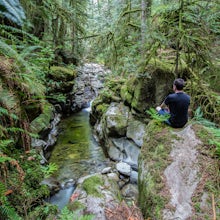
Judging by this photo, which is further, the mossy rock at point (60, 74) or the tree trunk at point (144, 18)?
the mossy rock at point (60, 74)

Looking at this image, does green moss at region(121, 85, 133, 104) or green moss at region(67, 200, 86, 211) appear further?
green moss at region(121, 85, 133, 104)

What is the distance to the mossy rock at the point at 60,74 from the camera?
9438 mm

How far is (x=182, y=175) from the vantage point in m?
3.15

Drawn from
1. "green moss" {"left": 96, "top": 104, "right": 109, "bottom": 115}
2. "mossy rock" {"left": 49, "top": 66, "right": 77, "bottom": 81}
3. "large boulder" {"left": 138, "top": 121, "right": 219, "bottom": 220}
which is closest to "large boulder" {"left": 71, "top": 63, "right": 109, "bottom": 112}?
"mossy rock" {"left": 49, "top": 66, "right": 77, "bottom": 81}

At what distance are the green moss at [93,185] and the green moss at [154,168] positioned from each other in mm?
863

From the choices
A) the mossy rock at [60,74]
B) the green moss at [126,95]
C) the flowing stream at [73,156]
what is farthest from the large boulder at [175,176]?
the mossy rock at [60,74]

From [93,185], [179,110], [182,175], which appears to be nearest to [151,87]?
[179,110]

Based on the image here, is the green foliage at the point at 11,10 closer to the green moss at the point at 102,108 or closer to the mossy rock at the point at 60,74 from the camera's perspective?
the green moss at the point at 102,108

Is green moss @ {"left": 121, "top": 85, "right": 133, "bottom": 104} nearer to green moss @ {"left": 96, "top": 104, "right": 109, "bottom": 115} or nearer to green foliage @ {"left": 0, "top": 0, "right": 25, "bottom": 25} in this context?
green moss @ {"left": 96, "top": 104, "right": 109, "bottom": 115}

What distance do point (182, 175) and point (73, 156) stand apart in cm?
435

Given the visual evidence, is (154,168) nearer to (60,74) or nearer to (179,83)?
(179,83)

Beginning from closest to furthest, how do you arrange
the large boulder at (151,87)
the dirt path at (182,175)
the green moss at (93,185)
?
1. the dirt path at (182,175)
2. the green moss at (93,185)
3. the large boulder at (151,87)

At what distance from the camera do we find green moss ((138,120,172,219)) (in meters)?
2.97

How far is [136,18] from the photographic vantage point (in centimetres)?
896
